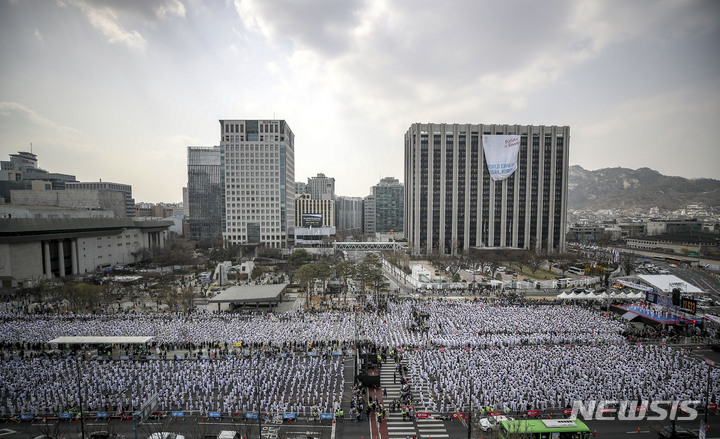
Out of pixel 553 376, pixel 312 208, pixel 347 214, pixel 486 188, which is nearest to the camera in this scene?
pixel 553 376

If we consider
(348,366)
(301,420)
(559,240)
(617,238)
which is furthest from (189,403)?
(617,238)

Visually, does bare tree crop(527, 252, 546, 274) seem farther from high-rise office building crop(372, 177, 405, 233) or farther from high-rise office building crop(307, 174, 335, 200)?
high-rise office building crop(307, 174, 335, 200)

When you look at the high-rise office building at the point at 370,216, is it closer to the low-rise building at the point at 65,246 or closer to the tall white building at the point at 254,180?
the tall white building at the point at 254,180

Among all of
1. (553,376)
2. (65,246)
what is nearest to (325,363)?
(553,376)

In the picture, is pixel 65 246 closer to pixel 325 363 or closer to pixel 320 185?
pixel 325 363

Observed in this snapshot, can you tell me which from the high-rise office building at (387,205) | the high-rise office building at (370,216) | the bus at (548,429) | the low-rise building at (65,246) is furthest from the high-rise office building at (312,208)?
the bus at (548,429)

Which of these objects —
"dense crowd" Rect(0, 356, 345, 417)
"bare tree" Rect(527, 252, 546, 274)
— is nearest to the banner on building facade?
"bare tree" Rect(527, 252, 546, 274)

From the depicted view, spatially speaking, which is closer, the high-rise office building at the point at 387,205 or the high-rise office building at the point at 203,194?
the high-rise office building at the point at 203,194
